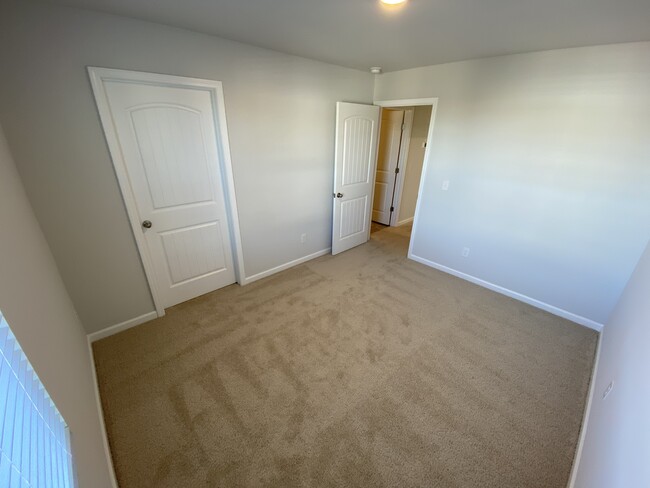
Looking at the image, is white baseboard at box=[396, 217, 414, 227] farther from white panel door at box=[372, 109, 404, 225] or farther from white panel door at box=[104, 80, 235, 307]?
white panel door at box=[104, 80, 235, 307]

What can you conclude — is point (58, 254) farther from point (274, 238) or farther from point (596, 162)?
point (596, 162)

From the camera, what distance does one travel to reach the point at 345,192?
353cm

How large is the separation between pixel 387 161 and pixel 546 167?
2.54 m

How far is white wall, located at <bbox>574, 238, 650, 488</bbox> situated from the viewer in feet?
2.90

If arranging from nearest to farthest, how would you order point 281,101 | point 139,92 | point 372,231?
point 139,92 < point 281,101 < point 372,231

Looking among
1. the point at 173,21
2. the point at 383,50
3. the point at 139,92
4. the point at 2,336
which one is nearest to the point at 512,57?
the point at 383,50

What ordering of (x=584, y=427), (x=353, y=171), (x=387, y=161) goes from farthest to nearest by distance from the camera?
(x=387, y=161), (x=353, y=171), (x=584, y=427)

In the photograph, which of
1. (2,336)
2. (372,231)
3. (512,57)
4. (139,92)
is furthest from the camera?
(372,231)

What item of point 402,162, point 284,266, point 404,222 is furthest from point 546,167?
point 284,266

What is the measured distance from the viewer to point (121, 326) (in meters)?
2.26

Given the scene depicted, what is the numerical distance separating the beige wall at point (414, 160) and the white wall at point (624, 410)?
3.21m

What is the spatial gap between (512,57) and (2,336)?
350 cm

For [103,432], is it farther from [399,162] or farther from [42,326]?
[399,162]

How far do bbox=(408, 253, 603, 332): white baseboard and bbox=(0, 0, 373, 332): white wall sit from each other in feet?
6.22
